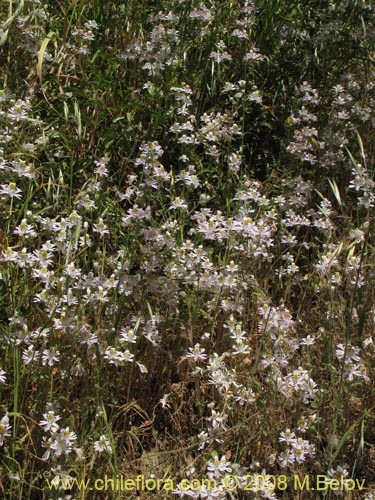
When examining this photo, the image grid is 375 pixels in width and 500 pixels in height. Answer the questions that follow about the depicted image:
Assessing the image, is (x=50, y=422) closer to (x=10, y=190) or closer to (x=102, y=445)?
(x=102, y=445)

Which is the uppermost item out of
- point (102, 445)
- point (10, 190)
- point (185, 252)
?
point (10, 190)

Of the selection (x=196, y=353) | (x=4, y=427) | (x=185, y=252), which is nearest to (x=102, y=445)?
(x=4, y=427)

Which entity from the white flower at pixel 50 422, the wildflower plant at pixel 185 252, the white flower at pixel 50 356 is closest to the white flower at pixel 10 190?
the wildflower plant at pixel 185 252

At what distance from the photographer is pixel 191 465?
76.5 inches

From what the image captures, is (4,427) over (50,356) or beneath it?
beneath

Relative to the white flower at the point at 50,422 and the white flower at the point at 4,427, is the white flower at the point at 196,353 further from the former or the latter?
the white flower at the point at 4,427

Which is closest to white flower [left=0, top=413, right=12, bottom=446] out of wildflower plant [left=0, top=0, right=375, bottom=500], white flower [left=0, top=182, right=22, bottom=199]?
wildflower plant [left=0, top=0, right=375, bottom=500]

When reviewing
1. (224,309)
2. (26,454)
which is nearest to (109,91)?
(224,309)

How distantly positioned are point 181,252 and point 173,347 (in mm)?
321

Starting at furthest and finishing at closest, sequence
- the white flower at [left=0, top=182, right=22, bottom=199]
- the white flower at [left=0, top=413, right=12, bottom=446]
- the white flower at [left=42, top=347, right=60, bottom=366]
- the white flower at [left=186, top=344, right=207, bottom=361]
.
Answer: the white flower at [left=0, top=182, right=22, bottom=199]
the white flower at [left=186, top=344, right=207, bottom=361]
the white flower at [left=42, top=347, right=60, bottom=366]
the white flower at [left=0, top=413, right=12, bottom=446]

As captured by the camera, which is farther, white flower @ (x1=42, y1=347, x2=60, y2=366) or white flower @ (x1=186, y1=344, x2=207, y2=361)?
white flower @ (x1=186, y1=344, x2=207, y2=361)

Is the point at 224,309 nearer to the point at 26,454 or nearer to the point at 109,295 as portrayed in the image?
the point at 109,295

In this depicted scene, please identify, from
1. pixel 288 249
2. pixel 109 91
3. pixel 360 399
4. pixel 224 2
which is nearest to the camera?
pixel 360 399

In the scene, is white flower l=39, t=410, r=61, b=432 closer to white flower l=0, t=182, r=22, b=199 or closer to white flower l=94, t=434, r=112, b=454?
white flower l=94, t=434, r=112, b=454
